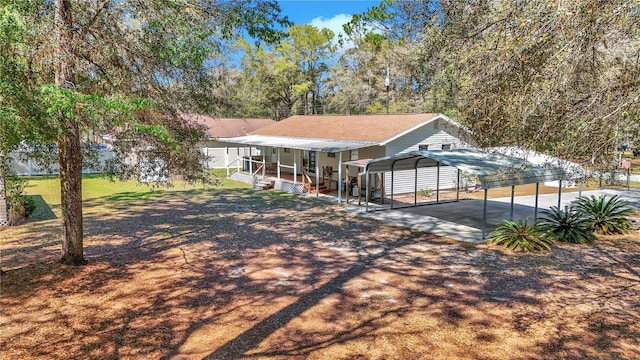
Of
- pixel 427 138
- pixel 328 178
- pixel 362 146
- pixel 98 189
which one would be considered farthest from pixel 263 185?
pixel 427 138

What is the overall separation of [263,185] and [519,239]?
45.1 feet

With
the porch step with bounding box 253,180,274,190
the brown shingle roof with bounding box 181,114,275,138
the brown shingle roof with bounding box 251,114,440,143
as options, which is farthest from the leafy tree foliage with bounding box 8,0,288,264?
the brown shingle roof with bounding box 181,114,275,138

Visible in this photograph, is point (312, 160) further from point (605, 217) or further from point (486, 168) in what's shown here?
point (605, 217)

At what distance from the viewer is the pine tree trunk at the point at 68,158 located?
7031mm

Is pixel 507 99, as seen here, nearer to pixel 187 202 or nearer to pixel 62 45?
pixel 62 45

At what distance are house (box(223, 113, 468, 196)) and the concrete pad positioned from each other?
1.74 meters

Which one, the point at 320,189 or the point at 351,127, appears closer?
the point at 320,189

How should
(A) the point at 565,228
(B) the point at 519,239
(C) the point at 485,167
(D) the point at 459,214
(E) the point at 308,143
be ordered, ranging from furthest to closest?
(E) the point at 308,143 → (D) the point at 459,214 → (C) the point at 485,167 → (A) the point at 565,228 → (B) the point at 519,239

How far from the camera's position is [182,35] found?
278 inches

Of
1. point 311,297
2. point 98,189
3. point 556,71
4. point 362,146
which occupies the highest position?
point 556,71

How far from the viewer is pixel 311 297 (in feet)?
24.2

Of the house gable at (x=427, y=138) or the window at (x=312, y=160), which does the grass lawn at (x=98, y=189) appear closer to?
the window at (x=312, y=160)

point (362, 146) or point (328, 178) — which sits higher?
point (362, 146)

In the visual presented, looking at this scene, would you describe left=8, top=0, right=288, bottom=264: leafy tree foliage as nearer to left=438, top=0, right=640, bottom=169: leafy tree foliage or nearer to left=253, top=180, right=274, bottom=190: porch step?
left=438, top=0, right=640, bottom=169: leafy tree foliage
